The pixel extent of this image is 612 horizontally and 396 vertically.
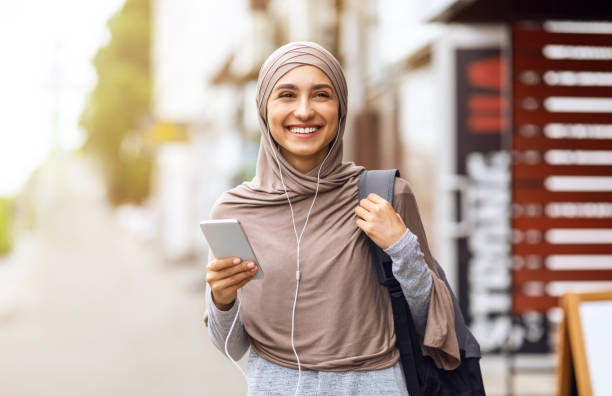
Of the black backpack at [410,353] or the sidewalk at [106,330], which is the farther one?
the sidewalk at [106,330]

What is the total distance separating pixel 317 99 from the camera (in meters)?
2.03

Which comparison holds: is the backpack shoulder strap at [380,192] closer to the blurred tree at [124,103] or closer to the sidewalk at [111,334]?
the sidewalk at [111,334]

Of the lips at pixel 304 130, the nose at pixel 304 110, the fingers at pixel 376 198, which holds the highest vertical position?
the nose at pixel 304 110

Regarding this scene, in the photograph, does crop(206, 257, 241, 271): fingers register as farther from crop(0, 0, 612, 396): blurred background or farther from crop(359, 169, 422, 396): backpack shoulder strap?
crop(0, 0, 612, 396): blurred background

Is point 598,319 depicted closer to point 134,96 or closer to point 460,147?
point 460,147

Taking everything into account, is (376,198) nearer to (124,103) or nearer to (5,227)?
(5,227)

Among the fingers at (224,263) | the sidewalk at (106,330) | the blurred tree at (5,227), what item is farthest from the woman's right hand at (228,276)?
the blurred tree at (5,227)

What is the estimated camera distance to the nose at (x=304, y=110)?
1.99m

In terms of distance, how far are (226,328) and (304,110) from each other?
0.64 m

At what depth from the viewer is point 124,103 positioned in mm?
35062

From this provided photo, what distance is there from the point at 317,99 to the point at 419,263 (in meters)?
0.52

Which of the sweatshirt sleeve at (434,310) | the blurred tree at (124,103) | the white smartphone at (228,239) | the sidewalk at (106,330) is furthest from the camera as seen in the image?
the blurred tree at (124,103)

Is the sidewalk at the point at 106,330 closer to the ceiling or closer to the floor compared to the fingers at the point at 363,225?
closer to the floor

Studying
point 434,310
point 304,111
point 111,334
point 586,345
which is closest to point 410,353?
point 434,310
